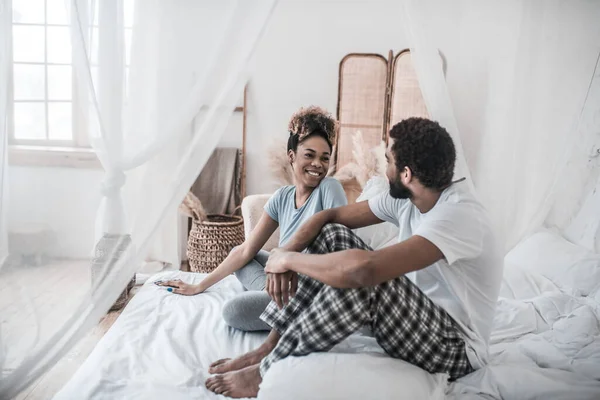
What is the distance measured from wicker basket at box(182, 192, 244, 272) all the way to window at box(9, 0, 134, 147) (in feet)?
6.24

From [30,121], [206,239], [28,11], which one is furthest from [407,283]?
[206,239]

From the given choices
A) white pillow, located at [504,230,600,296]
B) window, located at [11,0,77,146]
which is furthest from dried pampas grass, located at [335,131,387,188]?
window, located at [11,0,77,146]

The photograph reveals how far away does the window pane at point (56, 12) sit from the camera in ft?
5.55

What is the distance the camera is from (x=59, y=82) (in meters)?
1.73

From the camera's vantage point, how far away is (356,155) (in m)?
3.61

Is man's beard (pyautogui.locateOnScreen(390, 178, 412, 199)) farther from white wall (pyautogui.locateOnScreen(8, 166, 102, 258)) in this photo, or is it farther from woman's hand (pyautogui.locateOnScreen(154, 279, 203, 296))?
woman's hand (pyautogui.locateOnScreen(154, 279, 203, 296))

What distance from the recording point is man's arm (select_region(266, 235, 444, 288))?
1522 millimetres

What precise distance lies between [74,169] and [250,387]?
0.87 m

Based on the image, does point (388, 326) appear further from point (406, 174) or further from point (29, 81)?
point (29, 81)

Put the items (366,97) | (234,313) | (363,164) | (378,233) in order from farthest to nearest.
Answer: (366,97)
(363,164)
(378,233)
(234,313)

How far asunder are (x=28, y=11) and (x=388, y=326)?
4.68 ft

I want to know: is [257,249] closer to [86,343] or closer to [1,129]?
[86,343]

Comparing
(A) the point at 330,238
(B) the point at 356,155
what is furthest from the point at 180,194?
(B) the point at 356,155

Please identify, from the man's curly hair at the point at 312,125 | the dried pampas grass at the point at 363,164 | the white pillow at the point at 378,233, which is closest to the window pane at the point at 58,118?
the man's curly hair at the point at 312,125
